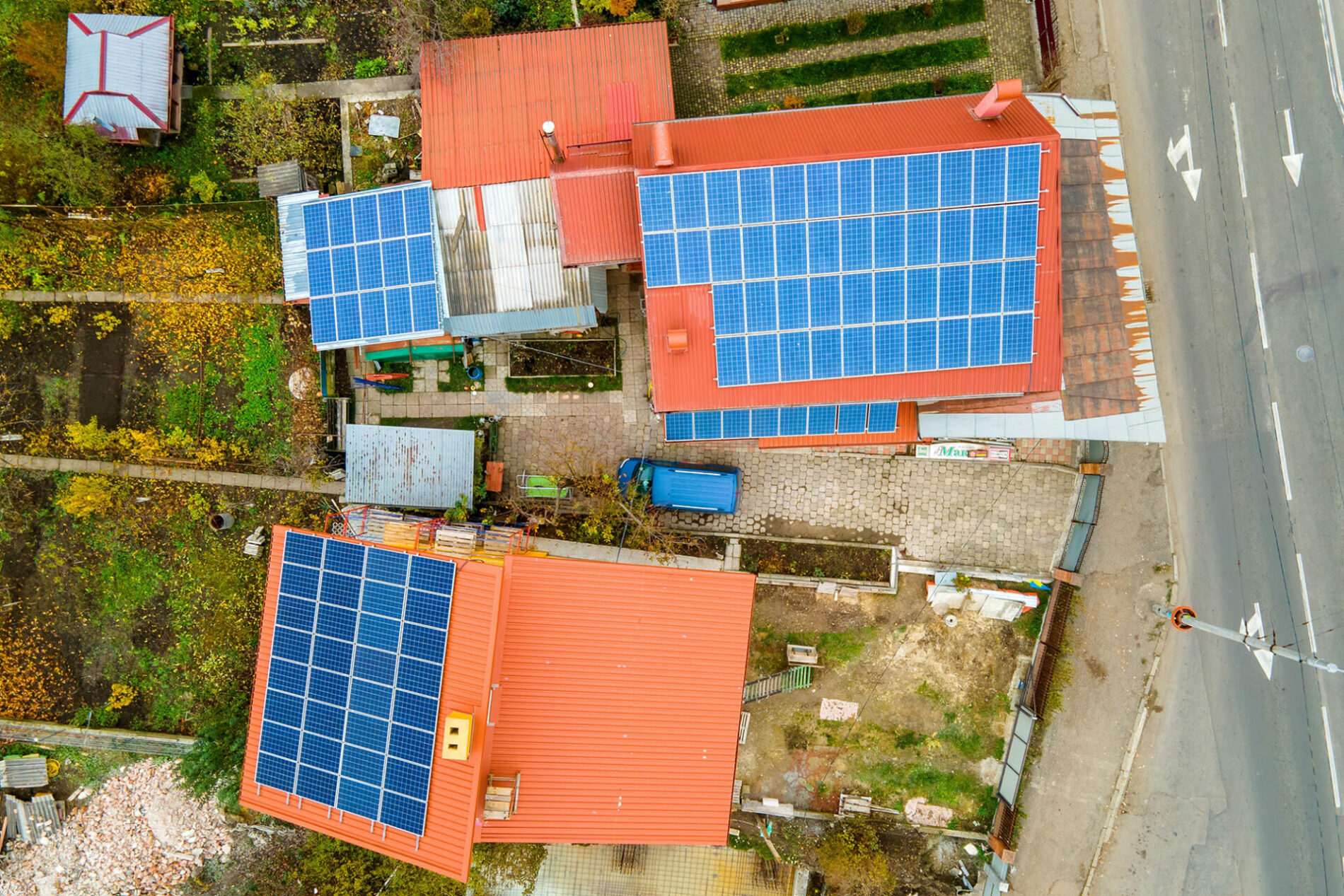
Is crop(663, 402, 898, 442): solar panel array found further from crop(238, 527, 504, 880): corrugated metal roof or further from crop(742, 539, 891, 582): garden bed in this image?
crop(238, 527, 504, 880): corrugated metal roof

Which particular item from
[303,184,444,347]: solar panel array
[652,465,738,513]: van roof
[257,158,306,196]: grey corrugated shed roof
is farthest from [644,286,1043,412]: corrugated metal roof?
[257,158,306,196]: grey corrugated shed roof

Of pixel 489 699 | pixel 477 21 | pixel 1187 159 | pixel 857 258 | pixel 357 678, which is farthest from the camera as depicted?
pixel 1187 159

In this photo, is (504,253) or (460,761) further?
(504,253)

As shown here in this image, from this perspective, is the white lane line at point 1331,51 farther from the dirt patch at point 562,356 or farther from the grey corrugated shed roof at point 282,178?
the grey corrugated shed roof at point 282,178

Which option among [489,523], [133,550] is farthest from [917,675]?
[133,550]

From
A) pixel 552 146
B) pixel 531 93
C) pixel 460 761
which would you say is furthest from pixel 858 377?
pixel 460 761

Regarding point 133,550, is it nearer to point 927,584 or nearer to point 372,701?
point 372,701

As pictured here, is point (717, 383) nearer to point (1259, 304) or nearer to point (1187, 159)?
point (1187, 159)
